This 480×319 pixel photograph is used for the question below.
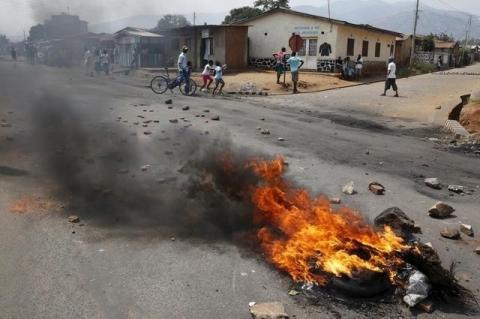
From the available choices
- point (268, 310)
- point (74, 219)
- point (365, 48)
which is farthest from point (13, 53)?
point (365, 48)

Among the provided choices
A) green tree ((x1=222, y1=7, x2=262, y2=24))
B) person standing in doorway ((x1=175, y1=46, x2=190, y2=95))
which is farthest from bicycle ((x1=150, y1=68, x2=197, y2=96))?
green tree ((x1=222, y1=7, x2=262, y2=24))

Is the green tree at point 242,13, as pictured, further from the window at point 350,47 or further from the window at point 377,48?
the window at point 350,47

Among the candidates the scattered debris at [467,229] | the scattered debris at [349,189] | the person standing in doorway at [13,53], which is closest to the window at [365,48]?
the person standing in doorway at [13,53]

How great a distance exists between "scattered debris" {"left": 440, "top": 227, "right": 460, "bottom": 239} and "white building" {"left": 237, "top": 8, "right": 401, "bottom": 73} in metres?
23.0

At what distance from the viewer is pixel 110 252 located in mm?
4492

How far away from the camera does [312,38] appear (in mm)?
27578

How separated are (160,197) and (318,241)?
2.54 meters

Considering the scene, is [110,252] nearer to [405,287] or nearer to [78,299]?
[78,299]

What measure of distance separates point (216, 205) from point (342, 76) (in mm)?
22499

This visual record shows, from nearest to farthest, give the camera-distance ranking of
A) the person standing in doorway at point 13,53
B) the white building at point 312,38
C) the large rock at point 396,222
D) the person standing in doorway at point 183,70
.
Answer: the large rock at point 396,222 < the person standing in doorway at point 13,53 < the person standing in doorway at point 183,70 < the white building at point 312,38

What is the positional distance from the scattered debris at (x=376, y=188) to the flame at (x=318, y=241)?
1.07m

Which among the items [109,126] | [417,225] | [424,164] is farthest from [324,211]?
[109,126]

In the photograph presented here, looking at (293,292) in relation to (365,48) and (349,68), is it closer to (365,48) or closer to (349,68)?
(349,68)

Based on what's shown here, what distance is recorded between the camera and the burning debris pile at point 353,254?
3770mm
